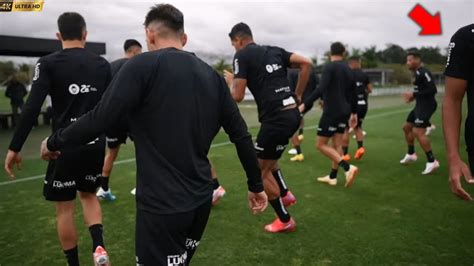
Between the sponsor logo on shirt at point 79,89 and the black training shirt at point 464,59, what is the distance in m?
2.81

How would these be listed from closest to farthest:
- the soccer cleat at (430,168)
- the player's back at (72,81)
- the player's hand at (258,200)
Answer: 1. the player's hand at (258,200)
2. the player's back at (72,81)
3. the soccer cleat at (430,168)

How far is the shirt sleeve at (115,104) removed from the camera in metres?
2.09

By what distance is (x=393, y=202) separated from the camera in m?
6.15

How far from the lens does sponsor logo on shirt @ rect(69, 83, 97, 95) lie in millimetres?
3439

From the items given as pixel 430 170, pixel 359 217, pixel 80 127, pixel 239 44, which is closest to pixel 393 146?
pixel 430 170

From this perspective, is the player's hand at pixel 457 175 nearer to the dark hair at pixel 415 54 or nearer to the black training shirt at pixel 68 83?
the black training shirt at pixel 68 83

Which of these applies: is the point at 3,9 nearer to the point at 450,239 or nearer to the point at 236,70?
the point at 236,70

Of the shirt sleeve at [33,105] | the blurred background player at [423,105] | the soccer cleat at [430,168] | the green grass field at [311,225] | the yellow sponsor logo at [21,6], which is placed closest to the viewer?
the shirt sleeve at [33,105]

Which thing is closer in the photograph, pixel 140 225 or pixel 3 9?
pixel 140 225

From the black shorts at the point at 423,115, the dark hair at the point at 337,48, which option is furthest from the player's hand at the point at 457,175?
the black shorts at the point at 423,115

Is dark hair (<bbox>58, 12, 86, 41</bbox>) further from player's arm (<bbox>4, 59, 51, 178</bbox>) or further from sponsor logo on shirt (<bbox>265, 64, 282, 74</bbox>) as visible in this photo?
sponsor logo on shirt (<bbox>265, 64, 282, 74</bbox>)

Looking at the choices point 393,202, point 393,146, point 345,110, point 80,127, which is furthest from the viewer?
point 393,146

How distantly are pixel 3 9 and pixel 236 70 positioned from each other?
696 cm

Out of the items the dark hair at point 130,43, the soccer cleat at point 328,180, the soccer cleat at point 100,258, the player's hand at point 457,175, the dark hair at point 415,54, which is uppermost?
the dark hair at point 130,43
